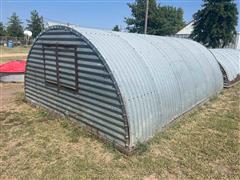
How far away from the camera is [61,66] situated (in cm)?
749

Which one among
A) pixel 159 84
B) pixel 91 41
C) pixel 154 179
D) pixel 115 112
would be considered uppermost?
pixel 91 41

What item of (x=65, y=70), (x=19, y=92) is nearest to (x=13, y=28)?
(x=19, y=92)

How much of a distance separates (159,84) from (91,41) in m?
2.21

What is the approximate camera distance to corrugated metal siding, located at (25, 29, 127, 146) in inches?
231

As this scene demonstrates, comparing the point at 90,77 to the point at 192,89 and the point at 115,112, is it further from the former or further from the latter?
the point at 192,89

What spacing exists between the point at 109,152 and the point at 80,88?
6.84 feet

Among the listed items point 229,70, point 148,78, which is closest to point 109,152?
point 148,78

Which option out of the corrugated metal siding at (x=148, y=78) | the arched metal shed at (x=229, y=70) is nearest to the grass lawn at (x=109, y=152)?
the corrugated metal siding at (x=148, y=78)

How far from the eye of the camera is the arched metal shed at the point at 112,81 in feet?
18.9

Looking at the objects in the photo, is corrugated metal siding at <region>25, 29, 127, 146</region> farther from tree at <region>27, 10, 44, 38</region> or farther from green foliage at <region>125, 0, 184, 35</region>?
tree at <region>27, 10, 44, 38</region>

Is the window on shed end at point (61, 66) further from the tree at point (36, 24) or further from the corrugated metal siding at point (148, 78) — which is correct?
the tree at point (36, 24)

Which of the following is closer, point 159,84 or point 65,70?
point 159,84

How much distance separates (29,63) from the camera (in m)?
9.18

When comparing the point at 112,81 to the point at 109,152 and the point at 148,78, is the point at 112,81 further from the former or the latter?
the point at 109,152
